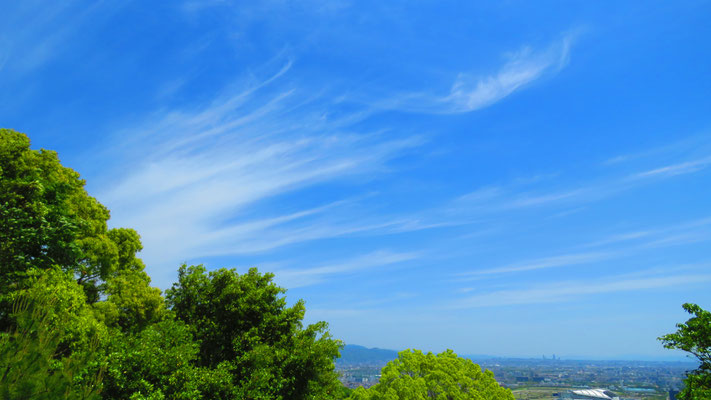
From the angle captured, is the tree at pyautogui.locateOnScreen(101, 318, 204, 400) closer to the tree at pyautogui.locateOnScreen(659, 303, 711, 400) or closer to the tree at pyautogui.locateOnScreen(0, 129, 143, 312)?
the tree at pyautogui.locateOnScreen(0, 129, 143, 312)

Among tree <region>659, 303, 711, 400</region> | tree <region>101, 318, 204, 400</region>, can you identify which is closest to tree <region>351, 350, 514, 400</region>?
tree <region>659, 303, 711, 400</region>

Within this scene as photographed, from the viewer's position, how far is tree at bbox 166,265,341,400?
45.1 ft

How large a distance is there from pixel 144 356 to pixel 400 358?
579 inches

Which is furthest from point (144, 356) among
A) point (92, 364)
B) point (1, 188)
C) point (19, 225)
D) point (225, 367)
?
point (1, 188)

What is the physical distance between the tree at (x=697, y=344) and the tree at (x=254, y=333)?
45.2ft

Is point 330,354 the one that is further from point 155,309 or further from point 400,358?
point 155,309

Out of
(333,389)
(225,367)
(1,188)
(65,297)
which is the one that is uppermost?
(1,188)

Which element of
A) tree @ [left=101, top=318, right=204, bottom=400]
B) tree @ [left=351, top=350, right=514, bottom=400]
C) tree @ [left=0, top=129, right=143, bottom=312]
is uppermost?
tree @ [left=0, top=129, right=143, bottom=312]

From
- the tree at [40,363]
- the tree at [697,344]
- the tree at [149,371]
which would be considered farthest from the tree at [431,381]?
the tree at [40,363]

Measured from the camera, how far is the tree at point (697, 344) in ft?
49.8

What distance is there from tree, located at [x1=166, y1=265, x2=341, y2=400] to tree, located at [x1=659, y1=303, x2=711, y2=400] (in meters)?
13.8

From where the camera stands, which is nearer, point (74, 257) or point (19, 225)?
point (19, 225)

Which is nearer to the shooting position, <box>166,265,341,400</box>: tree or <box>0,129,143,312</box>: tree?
<box>166,265,341,400</box>: tree

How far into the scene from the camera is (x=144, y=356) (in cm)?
1103
